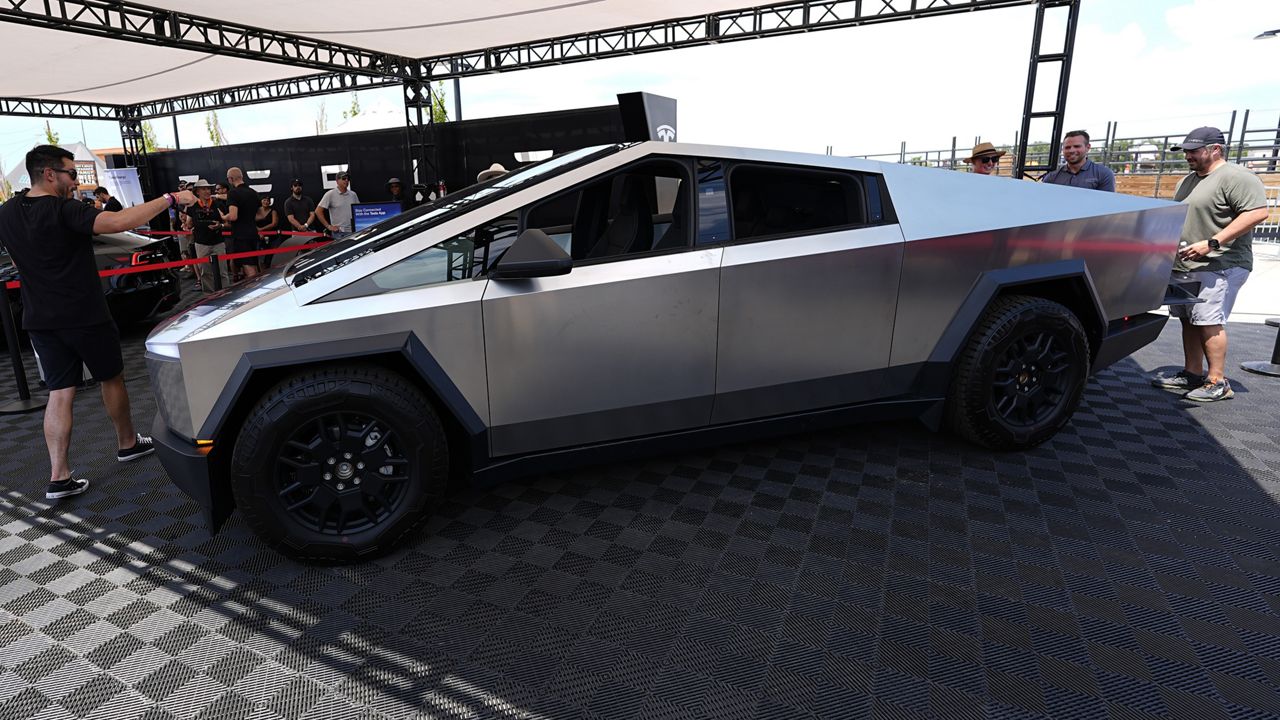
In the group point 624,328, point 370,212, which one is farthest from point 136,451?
point 370,212

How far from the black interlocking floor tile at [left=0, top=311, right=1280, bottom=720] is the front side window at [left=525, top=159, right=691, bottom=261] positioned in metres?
1.11

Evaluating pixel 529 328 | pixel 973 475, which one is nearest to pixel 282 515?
pixel 529 328

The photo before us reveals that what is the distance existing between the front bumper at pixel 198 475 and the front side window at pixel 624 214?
140 cm

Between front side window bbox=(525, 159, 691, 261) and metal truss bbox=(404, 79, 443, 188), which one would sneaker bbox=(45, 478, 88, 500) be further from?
metal truss bbox=(404, 79, 443, 188)

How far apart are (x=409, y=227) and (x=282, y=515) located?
3.81 feet

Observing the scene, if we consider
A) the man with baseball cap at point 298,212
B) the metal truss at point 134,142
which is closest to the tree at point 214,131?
the metal truss at point 134,142

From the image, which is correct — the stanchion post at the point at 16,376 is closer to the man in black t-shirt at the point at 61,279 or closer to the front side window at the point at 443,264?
the man in black t-shirt at the point at 61,279

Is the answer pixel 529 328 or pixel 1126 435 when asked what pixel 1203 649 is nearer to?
pixel 1126 435

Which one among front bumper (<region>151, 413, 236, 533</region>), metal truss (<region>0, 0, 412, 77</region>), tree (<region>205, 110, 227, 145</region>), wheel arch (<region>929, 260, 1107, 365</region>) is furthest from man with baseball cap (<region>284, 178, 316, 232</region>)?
tree (<region>205, 110, 227, 145</region>)

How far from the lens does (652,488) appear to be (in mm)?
3090

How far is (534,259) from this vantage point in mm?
2326

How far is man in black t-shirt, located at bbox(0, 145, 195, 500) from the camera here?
120 inches

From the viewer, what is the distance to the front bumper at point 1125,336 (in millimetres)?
3443

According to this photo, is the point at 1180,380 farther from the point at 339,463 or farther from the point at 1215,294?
the point at 339,463
